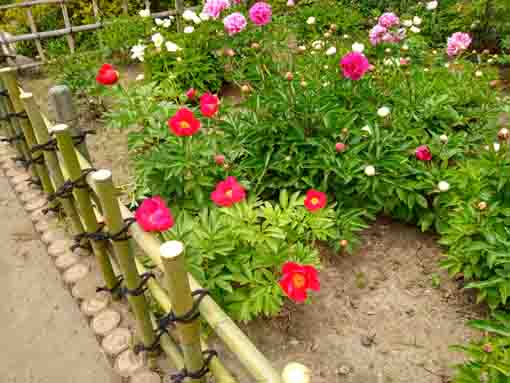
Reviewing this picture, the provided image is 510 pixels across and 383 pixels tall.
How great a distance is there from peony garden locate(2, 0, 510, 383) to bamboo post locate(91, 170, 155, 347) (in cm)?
10

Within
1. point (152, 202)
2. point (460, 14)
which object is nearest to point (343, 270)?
point (152, 202)

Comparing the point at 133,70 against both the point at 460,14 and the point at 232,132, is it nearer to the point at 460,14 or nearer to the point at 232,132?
the point at 232,132

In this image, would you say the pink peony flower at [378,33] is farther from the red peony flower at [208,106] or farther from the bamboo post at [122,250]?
the bamboo post at [122,250]

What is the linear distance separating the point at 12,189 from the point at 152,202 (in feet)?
6.56

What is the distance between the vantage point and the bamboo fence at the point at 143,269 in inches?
42.5

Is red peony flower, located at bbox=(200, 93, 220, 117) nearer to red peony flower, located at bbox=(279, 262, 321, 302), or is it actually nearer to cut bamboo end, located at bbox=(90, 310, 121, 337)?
red peony flower, located at bbox=(279, 262, 321, 302)

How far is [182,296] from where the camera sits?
1.15 m

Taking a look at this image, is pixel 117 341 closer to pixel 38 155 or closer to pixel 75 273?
pixel 75 273

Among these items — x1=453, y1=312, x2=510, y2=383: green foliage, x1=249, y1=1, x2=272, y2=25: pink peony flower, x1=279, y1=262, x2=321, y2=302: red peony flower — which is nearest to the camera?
x1=453, y1=312, x2=510, y2=383: green foliage

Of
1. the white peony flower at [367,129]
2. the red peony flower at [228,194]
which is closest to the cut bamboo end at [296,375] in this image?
the red peony flower at [228,194]

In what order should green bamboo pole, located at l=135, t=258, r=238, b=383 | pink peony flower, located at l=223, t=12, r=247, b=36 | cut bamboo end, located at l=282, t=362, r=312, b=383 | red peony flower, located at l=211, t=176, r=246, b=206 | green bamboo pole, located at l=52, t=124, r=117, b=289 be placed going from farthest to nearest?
1. pink peony flower, located at l=223, t=12, r=247, b=36
2. red peony flower, located at l=211, t=176, r=246, b=206
3. green bamboo pole, located at l=52, t=124, r=117, b=289
4. green bamboo pole, located at l=135, t=258, r=238, b=383
5. cut bamboo end, located at l=282, t=362, r=312, b=383

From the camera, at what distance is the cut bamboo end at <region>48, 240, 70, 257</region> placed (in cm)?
227

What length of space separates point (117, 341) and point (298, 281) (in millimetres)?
919

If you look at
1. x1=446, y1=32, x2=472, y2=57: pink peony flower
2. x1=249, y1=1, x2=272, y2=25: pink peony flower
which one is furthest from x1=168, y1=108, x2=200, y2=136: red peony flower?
x1=446, y1=32, x2=472, y2=57: pink peony flower
